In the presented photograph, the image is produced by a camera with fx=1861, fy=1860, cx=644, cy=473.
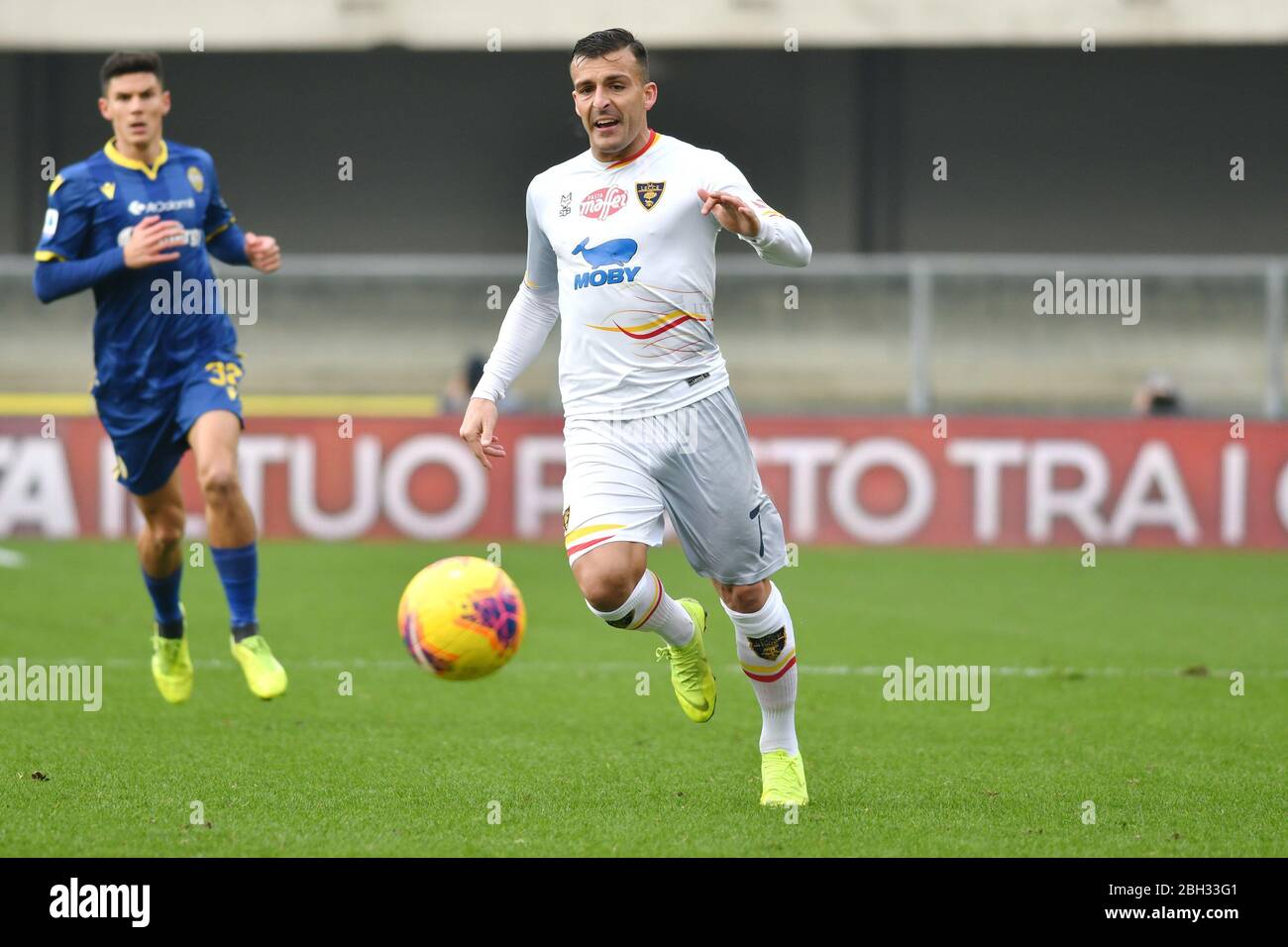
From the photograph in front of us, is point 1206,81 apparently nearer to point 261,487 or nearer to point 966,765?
point 261,487

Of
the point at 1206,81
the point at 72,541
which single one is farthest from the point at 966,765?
the point at 1206,81

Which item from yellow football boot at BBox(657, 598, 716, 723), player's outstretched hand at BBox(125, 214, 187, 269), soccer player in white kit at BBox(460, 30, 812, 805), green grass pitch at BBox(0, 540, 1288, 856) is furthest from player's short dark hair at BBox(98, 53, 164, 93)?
yellow football boot at BBox(657, 598, 716, 723)

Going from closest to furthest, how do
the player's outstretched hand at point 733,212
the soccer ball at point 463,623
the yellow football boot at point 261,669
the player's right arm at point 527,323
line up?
the player's outstretched hand at point 733,212 < the soccer ball at point 463,623 < the player's right arm at point 527,323 < the yellow football boot at point 261,669

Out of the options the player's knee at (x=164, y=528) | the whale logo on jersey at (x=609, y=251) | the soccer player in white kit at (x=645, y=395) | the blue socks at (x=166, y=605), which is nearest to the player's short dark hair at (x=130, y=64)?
the player's knee at (x=164, y=528)

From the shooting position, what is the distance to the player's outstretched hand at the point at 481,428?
5.98 m

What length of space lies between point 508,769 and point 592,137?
2185 millimetres

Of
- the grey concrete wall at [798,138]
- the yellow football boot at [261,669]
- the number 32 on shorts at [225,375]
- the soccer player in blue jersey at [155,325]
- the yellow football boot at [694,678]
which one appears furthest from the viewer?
the grey concrete wall at [798,138]

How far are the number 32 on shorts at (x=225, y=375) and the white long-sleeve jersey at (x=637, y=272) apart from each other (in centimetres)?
200

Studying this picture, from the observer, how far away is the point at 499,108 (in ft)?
75.4

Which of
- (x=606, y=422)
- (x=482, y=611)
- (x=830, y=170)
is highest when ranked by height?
(x=830, y=170)

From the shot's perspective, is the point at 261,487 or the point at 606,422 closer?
the point at 606,422

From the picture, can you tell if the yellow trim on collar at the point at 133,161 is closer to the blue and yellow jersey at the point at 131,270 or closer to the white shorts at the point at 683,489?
the blue and yellow jersey at the point at 131,270

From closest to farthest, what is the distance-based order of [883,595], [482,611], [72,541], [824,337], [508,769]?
[482,611]
[508,769]
[883,595]
[72,541]
[824,337]

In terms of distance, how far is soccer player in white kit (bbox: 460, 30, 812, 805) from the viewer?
231 inches
